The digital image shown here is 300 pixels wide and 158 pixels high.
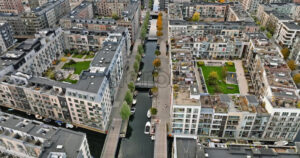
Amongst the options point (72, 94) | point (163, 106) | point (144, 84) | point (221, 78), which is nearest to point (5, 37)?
point (72, 94)

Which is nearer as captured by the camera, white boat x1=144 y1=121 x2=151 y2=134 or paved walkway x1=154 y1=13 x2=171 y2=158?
paved walkway x1=154 y1=13 x2=171 y2=158

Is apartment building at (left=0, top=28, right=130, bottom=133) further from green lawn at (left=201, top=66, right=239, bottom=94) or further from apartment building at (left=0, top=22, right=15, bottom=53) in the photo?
apartment building at (left=0, top=22, right=15, bottom=53)

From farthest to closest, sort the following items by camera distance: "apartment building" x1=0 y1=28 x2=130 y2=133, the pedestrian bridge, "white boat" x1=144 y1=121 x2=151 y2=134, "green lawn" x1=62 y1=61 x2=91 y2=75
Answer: "green lawn" x1=62 y1=61 x2=91 y2=75 → the pedestrian bridge → "white boat" x1=144 y1=121 x2=151 y2=134 → "apartment building" x1=0 y1=28 x2=130 y2=133

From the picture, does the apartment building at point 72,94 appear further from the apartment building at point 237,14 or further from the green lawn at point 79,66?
the apartment building at point 237,14

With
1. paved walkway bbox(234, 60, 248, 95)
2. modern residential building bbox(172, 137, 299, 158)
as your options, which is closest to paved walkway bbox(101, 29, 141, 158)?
modern residential building bbox(172, 137, 299, 158)

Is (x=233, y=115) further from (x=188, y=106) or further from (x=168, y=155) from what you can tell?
(x=168, y=155)

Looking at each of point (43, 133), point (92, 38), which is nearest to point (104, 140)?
point (43, 133)

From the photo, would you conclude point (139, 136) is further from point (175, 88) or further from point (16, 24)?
point (16, 24)

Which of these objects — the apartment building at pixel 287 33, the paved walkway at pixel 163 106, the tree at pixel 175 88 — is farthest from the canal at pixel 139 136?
the apartment building at pixel 287 33
